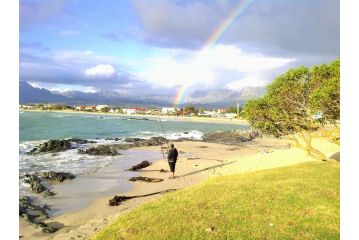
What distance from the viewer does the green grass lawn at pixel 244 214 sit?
33.6 ft

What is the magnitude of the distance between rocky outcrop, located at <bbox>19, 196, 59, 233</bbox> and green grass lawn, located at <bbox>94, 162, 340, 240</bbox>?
3.29 meters

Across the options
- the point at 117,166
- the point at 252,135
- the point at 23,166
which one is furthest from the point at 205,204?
the point at 252,135

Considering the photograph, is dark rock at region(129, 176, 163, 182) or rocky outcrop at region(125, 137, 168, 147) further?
rocky outcrop at region(125, 137, 168, 147)

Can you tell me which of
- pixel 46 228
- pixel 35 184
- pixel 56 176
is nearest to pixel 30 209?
pixel 46 228

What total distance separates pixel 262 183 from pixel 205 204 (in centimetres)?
367

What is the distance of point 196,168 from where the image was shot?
89.0 ft

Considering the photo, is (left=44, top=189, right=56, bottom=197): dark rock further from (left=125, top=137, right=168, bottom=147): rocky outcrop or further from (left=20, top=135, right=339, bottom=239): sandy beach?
(left=125, top=137, right=168, bottom=147): rocky outcrop

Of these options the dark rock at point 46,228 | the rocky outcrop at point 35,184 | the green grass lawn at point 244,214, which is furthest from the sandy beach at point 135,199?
the rocky outcrop at point 35,184

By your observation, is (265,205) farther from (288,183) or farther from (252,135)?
(252,135)

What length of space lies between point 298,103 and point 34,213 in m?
13.7

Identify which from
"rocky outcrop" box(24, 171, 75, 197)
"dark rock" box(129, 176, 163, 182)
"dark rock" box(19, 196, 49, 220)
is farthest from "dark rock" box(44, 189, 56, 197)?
"dark rock" box(129, 176, 163, 182)

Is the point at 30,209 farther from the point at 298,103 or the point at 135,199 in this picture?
the point at 298,103

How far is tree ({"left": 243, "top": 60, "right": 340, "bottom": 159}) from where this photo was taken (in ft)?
56.5

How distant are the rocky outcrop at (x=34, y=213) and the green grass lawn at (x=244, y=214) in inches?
130
